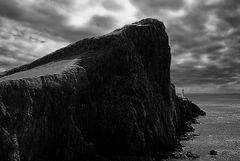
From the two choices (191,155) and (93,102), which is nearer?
(93,102)

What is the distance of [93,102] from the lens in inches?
2692

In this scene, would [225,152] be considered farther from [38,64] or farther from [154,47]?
[38,64]

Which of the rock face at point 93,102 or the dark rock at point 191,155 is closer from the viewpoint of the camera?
the rock face at point 93,102

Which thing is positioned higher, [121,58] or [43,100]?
[121,58]

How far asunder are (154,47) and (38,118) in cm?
4522

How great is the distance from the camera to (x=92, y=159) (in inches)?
2459

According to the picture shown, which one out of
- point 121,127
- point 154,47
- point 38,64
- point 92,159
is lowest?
point 92,159

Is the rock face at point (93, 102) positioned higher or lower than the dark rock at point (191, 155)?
higher

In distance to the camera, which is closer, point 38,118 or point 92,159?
point 38,118

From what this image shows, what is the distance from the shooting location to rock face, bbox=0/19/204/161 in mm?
51562

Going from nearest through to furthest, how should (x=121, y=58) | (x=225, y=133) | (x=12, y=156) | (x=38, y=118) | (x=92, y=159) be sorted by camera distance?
(x=12, y=156), (x=38, y=118), (x=92, y=159), (x=121, y=58), (x=225, y=133)

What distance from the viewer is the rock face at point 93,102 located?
51562 millimetres

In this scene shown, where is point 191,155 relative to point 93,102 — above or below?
below

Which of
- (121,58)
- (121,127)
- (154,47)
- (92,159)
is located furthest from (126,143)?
(154,47)
